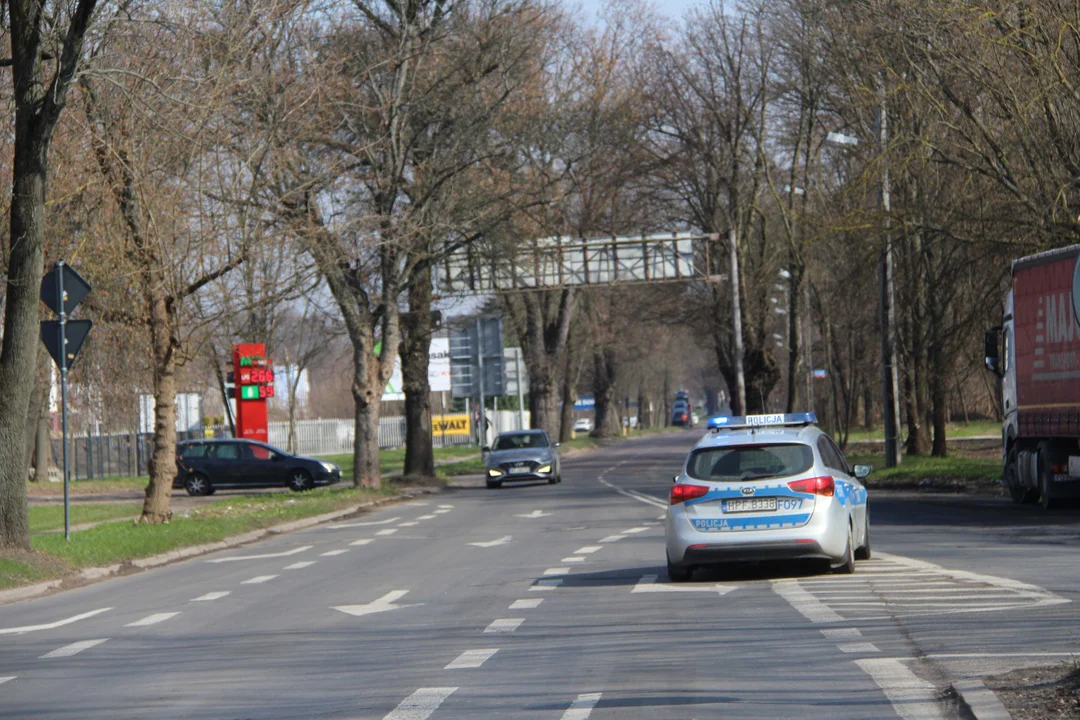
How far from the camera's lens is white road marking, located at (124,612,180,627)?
12.0 metres

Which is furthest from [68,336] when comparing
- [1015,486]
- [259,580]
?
[1015,486]

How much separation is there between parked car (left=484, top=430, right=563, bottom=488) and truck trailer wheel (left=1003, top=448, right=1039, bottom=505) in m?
16.0

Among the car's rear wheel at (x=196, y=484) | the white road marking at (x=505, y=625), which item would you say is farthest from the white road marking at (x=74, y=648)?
the car's rear wheel at (x=196, y=484)

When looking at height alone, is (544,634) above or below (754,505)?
below

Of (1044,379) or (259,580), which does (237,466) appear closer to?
(259,580)

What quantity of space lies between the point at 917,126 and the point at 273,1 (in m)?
11.2

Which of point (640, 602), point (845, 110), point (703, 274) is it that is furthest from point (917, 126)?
point (703, 274)

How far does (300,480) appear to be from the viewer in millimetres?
38281

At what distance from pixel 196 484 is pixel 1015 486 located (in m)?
23.7

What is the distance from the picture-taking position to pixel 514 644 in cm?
983

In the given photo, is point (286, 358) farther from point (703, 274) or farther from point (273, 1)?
point (273, 1)

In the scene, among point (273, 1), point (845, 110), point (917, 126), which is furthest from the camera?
point (845, 110)

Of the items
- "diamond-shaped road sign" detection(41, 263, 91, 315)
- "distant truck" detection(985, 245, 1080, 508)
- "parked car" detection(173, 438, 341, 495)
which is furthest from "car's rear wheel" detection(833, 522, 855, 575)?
"parked car" detection(173, 438, 341, 495)

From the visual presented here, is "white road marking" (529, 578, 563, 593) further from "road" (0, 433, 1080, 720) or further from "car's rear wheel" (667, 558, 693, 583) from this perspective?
"car's rear wheel" (667, 558, 693, 583)
